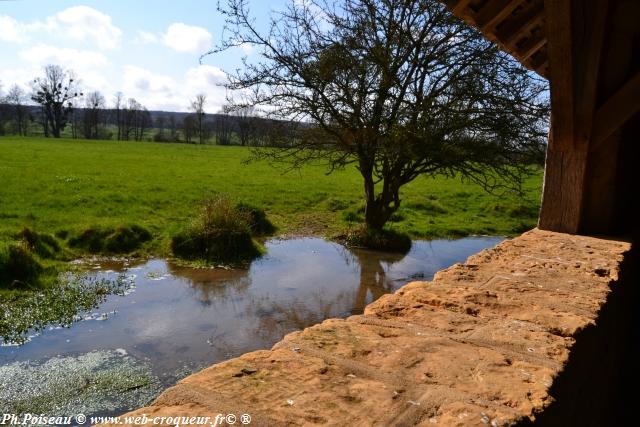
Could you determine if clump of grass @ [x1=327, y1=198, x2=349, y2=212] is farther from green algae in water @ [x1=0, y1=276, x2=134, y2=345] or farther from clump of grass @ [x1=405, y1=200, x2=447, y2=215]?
green algae in water @ [x1=0, y1=276, x2=134, y2=345]

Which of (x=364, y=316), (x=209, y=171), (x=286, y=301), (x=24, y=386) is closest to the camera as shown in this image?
(x=364, y=316)

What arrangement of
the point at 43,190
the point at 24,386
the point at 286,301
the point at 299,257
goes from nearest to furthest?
the point at 24,386, the point at 286,301, the point at 299,257, the point at 43,190

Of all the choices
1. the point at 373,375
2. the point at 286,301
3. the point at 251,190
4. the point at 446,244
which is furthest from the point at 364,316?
the point at 251,190

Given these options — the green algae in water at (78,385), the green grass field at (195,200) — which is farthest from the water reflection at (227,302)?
the green grass field at (195,200)

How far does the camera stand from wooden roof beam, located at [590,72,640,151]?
3920 millimetres

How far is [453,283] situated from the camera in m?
2.63

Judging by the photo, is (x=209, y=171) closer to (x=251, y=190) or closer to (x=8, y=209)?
Answer: (x=251, y=190)

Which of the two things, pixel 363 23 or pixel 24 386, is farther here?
pixel 363 23

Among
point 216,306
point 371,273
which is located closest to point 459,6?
point 216,306

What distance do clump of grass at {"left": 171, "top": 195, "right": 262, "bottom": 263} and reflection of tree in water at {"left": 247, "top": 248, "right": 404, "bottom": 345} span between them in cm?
274

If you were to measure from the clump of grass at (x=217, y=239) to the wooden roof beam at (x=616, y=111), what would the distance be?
9040 mm


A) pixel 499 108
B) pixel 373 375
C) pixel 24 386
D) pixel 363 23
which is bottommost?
pixel 24 386

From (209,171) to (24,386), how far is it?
2215cm

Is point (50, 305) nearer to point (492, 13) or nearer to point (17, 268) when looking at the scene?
point (17, 268)
